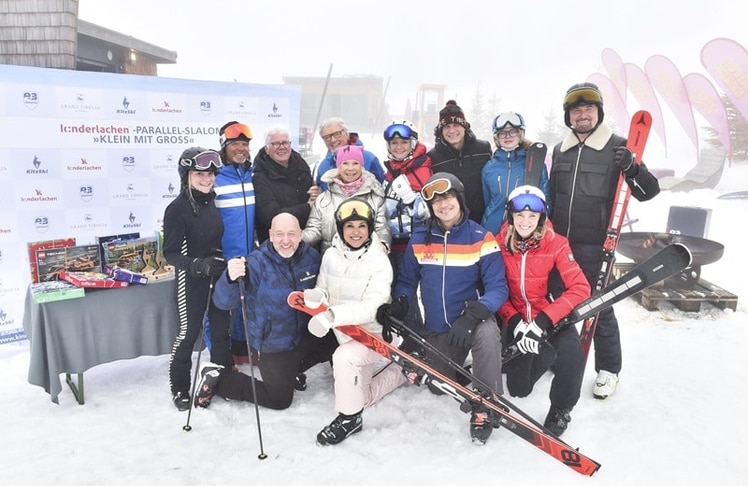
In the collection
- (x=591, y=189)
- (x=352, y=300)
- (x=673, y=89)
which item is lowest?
(x=352, y=300)

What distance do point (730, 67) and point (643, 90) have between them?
15.3 ft

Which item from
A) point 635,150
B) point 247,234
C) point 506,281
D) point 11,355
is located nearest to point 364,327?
point 506,281

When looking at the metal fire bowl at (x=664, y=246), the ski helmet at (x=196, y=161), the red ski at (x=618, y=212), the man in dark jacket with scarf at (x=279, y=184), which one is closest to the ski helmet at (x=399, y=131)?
the man in dark jacket with scarf at (x=279, y=184)

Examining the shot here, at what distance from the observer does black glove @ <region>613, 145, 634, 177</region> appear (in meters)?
3.10

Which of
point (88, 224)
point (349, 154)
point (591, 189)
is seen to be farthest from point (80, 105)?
point (591, 189)

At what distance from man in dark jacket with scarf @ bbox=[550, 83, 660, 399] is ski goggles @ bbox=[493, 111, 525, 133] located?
13.5 inches

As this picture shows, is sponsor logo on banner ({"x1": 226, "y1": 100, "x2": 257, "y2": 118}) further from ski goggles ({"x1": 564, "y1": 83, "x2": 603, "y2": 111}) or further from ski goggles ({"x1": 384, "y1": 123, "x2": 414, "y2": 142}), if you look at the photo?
ski goggles ({"x1": 564, "y1": 83, "x2": 603, "y2": 111})

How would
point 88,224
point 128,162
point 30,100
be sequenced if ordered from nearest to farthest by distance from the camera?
1. point 30,100
2. point 88,224
3. point 128,162

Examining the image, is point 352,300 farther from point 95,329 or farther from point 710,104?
point 710,104

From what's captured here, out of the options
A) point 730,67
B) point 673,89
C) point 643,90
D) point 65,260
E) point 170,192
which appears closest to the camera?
point 65,260

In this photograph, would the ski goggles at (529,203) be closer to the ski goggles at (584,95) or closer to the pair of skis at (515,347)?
the pair of skis at (515,347)

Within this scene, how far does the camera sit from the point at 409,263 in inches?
132

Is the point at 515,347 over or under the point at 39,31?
under

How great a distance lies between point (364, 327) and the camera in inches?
125
